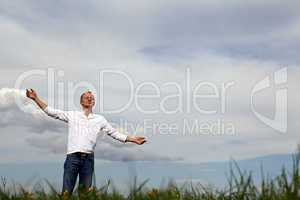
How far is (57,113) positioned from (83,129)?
70 cm

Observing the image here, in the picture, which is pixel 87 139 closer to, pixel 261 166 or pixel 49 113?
pixel 49 113

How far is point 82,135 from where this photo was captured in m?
10.6

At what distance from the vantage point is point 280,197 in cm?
483

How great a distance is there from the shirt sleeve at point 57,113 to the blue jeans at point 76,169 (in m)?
0.87

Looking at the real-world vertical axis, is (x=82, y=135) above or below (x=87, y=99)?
below

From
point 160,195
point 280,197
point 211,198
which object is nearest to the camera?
point 280,197

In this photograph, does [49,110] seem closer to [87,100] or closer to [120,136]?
[87,100]

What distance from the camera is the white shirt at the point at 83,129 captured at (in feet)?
34.5

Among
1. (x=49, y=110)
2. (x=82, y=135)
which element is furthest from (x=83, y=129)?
(x=49, y=110)

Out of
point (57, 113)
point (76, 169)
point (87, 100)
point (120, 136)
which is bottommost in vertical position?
point (76, 169)

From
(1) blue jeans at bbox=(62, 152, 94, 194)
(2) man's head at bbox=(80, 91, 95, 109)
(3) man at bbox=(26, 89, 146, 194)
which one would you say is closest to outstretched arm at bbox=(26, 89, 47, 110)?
(3) man at bbox=(26, 89, 146, 194)

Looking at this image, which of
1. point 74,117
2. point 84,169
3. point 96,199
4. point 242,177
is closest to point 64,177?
point 84,169

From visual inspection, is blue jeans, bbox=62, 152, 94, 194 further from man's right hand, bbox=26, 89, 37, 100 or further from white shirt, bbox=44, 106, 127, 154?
man's right hand, bbox=26, 89, 37, 100

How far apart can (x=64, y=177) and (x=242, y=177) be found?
585 centimetres
